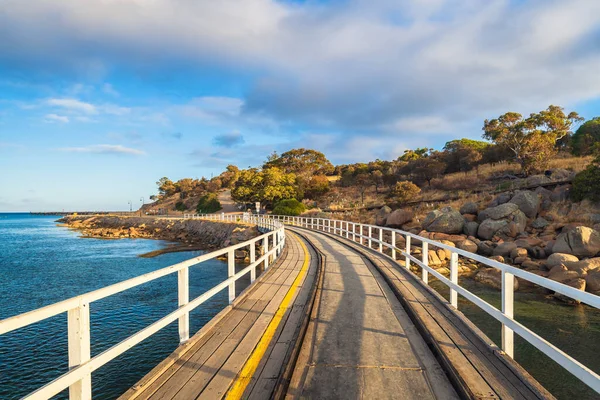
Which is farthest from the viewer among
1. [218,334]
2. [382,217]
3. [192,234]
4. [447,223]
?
[192,234]

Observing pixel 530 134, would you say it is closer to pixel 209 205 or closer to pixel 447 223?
pixel 447 223

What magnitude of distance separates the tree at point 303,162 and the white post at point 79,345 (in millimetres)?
84838

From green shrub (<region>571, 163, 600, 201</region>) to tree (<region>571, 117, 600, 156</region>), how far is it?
1991 centimetres

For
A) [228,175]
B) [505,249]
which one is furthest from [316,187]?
[228,175]

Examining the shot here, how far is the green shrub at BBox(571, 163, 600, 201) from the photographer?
22.9m

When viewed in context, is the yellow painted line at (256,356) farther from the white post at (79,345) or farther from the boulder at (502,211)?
the boulder at (502,211)

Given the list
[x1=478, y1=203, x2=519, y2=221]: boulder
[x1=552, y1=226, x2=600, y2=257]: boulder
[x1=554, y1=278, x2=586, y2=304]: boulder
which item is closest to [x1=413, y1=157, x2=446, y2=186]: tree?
[x1=478, y1=203, x2=519, y2=221]: boulder

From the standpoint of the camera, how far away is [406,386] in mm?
3916

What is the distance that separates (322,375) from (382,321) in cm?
239

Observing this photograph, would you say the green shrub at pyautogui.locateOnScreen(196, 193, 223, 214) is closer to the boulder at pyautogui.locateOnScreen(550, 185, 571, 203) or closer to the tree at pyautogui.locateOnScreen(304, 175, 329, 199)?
the tree at pyautogui.locateOnScreen(304, 175, 329, 199)

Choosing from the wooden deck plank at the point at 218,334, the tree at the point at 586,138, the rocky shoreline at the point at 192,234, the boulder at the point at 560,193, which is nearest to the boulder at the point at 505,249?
the boulder at the point at 560,193

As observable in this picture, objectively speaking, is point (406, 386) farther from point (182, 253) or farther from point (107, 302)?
point (182, 253)

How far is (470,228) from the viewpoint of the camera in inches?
940

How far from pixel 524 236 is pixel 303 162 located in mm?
70828
